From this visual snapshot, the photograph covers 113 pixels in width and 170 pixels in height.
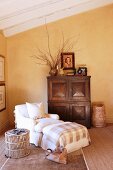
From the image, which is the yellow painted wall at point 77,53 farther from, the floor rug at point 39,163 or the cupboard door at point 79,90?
the floor rug at point 39,163

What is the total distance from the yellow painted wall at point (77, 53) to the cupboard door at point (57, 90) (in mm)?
575

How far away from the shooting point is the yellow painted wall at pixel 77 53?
20.6 feet

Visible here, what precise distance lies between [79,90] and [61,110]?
0.72 m

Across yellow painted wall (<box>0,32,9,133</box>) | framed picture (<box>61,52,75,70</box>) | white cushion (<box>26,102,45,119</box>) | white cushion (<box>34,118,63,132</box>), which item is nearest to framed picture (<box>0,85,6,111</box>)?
yellow painted wall (<box>0,32,9,133</box>)

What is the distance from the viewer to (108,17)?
627cm

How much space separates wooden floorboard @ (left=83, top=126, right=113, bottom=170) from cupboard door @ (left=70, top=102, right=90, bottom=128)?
0.36m

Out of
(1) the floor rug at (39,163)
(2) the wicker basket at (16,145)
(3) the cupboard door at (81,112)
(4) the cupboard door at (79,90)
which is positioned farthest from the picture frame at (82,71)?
(2) the wicker basket at (16,145)

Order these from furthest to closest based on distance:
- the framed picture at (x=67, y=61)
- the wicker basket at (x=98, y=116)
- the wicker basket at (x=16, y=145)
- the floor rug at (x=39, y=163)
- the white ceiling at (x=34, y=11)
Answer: the framed picture at (x=67, y=61) < the wicker basket at (x=98, y=116) < the white ceiling at (x=34, y=11) < the wicker basket at (x=16, y=145) < the floor rug at (x=39, y=163)

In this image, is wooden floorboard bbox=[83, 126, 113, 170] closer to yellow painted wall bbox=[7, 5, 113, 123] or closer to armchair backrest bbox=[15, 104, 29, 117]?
yellow painted wall bbox=[7, 5, 113, 123]

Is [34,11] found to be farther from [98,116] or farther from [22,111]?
[98,116]

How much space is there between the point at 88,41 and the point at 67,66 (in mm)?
962

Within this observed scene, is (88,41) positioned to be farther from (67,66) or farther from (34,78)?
(34,78)

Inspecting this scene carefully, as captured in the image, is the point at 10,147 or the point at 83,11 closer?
the point at 10,147

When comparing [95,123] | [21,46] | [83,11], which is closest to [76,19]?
[83,11]
